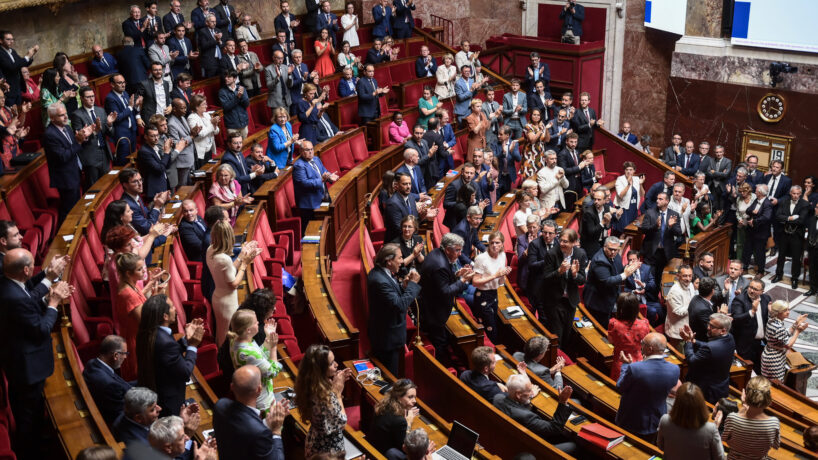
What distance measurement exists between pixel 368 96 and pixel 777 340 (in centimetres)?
403

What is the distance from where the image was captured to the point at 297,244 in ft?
17.5

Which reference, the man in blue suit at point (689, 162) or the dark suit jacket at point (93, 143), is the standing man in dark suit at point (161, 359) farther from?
the man in blue suit at point (689, 162)

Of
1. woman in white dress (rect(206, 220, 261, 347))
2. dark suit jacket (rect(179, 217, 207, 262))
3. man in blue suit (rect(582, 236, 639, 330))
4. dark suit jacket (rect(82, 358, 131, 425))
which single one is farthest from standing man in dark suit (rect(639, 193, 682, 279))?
dark suit jacket (rect(82, 358, 131, 425))

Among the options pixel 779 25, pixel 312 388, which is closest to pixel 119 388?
pixel 312 388

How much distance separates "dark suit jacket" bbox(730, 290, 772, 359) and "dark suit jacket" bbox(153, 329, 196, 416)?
3.43 meters

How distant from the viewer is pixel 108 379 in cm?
279

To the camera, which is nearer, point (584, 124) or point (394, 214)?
point (394, 214)

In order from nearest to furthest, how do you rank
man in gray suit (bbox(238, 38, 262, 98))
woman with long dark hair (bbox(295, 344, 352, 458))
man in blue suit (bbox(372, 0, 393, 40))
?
woman with long dark hair (bbox(295, 344, 352, 458))
man in gray suit (bbox(238, 38, 262, 98))
man in blue suit (bbox(372, 0, 393, 40))

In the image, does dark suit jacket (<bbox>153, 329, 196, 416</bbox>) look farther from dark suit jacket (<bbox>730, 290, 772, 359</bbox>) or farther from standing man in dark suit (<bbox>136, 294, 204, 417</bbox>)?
dark suit jacket (<bbox>730, 290, 772, 359</bbox>)

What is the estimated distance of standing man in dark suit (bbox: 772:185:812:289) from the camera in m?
7.43

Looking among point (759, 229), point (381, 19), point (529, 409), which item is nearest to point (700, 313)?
point (529, 409)

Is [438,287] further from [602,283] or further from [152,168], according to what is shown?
[152,168]

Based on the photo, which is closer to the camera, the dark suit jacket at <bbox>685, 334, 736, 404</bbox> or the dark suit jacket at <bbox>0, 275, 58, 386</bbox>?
the dark suit jacket at <bbox>0, 275, 58, 386</bbox>

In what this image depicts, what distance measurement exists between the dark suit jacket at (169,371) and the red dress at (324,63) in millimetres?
5552
